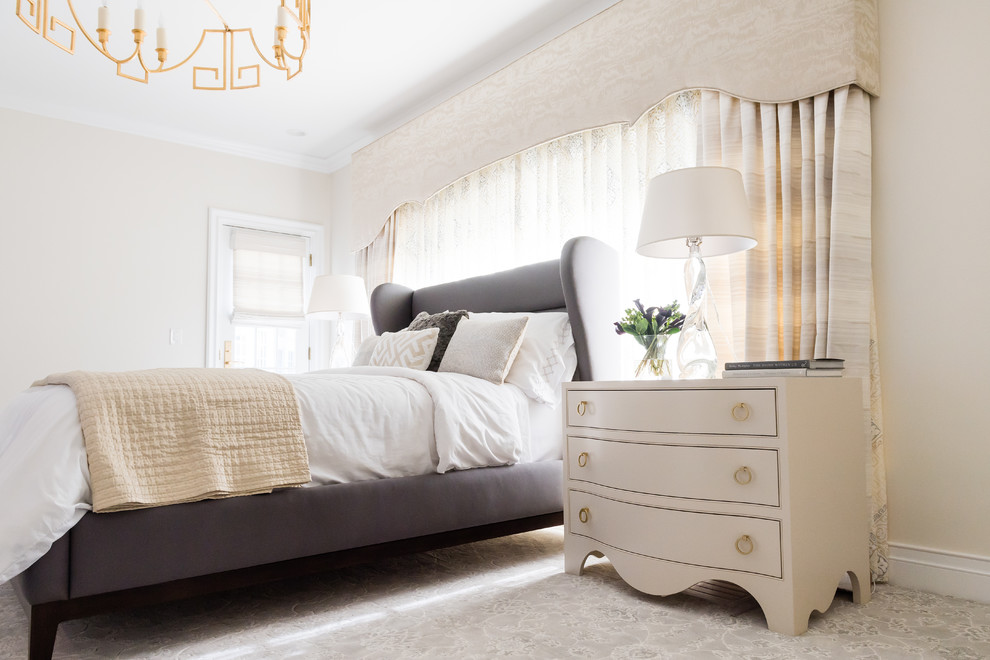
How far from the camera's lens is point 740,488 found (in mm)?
1818

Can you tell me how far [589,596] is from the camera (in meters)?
2.04

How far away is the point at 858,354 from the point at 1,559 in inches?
95.5

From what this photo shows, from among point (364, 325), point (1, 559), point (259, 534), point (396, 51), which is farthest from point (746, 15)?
point (364, 325)

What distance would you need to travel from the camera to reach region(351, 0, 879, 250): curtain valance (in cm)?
229

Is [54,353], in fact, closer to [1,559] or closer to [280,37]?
[280,37]

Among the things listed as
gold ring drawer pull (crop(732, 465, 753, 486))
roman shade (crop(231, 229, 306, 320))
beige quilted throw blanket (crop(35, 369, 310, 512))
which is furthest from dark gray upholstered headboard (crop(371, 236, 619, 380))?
roman shade (crop(231, 229, 306, 320))

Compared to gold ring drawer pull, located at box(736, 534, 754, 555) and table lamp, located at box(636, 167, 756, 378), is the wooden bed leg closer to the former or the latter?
gold ring drawer pull, located at box(736, 534, 754, 555)

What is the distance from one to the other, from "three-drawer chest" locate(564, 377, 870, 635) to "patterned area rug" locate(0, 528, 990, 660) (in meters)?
0.10

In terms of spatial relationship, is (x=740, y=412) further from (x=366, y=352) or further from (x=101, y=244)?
(x=101, y=244)

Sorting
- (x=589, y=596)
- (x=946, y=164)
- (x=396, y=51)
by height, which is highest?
(x=396, y=51)

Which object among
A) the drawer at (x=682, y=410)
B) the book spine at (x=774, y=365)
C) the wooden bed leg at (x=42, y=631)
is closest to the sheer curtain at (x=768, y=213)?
the book spine at (x=774, y=365)

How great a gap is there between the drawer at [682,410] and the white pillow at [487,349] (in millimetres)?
474

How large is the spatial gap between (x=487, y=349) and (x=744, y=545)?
1.27 meters

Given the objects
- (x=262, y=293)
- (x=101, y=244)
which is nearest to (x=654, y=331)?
(x=262, y=293)
